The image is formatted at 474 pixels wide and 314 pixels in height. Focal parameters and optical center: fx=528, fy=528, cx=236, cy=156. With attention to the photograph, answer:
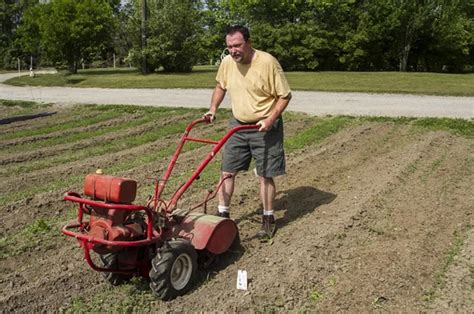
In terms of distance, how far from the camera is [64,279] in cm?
415

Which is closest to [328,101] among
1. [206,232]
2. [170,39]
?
[206,232]

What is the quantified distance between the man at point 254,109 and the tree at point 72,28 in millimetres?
30010

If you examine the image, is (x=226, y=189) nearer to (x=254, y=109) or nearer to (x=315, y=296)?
(x=254, y=109)

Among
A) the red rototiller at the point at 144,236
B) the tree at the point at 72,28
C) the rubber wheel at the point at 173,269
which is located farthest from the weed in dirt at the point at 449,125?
the tree at the point at 72,28

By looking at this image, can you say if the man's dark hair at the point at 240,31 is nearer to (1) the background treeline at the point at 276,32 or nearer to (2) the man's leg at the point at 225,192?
(2) the man's leg at the point at 225,192

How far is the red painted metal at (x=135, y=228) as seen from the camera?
356 centimetres

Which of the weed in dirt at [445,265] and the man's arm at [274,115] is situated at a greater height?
the man's arm at [274,115]

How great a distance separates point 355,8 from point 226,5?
10.5 metres

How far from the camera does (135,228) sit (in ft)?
12.3

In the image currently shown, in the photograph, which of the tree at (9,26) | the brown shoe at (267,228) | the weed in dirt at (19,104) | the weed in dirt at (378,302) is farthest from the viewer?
the tree at (9,26)

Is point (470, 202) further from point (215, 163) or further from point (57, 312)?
point (57, 312)

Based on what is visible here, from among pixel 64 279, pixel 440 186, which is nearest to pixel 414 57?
pixel 440 186

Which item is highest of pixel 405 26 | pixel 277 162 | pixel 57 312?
pixel 405 26

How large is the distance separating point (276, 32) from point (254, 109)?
3438 cm
